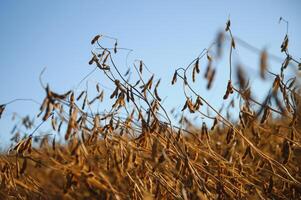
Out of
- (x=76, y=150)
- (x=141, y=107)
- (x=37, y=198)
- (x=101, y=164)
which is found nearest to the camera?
(x=76, y=150)

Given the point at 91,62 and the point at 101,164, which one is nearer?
the point at 91,62

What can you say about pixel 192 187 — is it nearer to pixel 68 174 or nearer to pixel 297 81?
pixel 68 174

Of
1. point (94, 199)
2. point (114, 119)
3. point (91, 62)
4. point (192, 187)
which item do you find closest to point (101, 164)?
point (94, 199)

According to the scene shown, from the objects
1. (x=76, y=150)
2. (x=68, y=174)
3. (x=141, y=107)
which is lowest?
(x=68, y=174)

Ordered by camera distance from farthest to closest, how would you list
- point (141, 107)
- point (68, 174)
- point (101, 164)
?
point (101, 164) < point (141, 107) < point (68, 174)

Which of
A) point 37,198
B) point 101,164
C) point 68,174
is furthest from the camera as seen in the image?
point 101,164

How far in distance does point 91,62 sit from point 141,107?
0.38 meters

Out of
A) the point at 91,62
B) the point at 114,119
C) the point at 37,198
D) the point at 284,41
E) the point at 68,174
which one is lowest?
the point at 37,198

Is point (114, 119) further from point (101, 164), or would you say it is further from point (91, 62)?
point (101, 164)

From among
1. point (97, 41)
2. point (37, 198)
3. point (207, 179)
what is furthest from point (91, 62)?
point (207, 179)

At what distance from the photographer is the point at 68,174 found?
1273 mm

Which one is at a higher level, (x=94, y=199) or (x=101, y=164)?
(x=101, y=164)

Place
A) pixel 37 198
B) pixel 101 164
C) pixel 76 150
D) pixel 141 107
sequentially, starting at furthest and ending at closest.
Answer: pixel 101 164, pixel 141 107, pixel 37 198, pixel 76 150

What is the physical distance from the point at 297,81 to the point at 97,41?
116 centimetres
